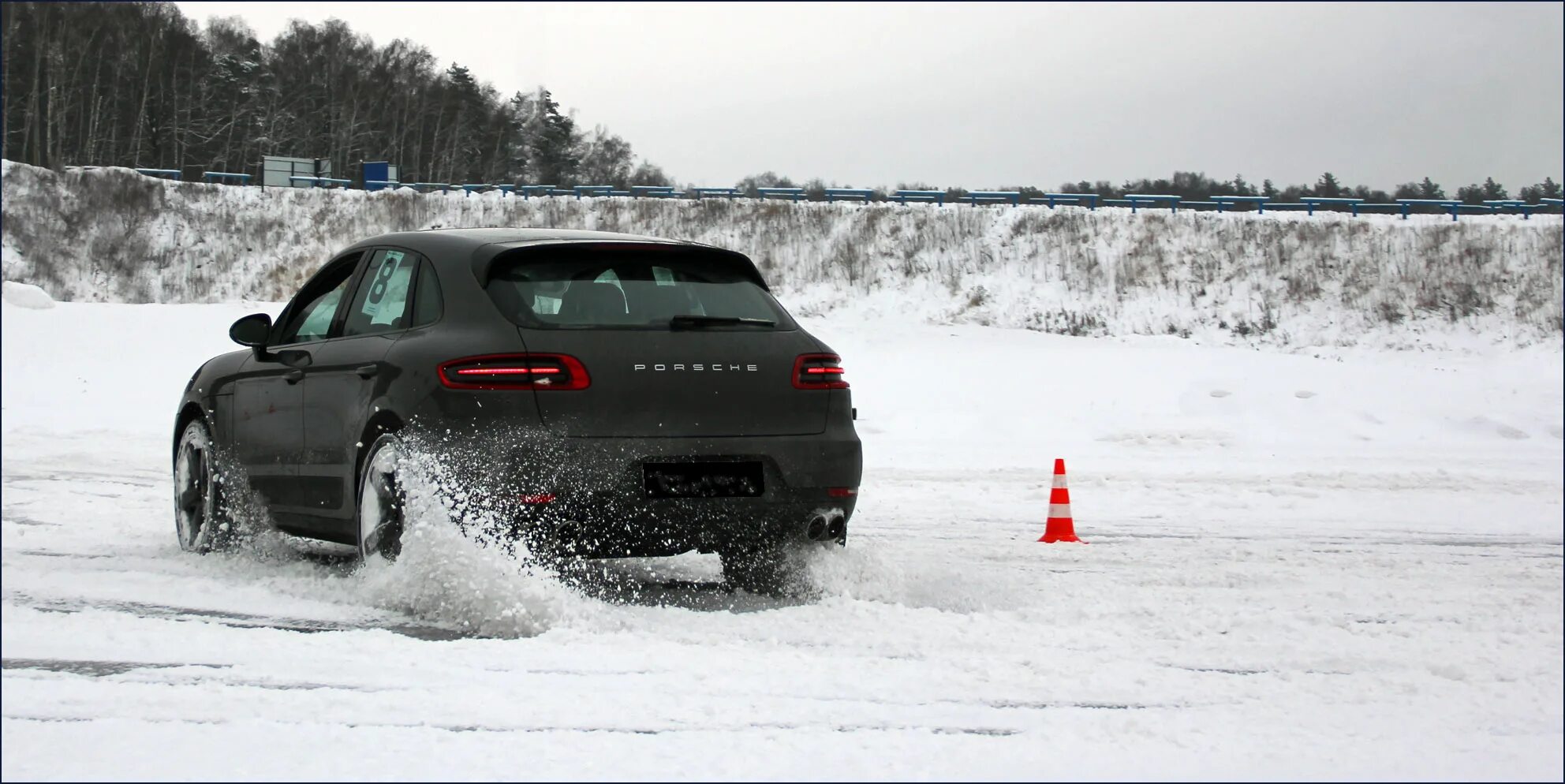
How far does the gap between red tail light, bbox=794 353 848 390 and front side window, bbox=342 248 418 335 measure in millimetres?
1630

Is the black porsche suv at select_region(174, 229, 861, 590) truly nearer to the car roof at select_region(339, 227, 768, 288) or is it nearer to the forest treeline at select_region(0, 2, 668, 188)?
the car roof at select_region(339, 227, 768, 288)

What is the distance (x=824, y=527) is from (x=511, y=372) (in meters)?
1.45

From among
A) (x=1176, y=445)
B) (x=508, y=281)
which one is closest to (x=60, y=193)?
(x=1176, y=445)

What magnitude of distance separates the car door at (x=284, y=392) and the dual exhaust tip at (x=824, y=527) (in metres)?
2.30

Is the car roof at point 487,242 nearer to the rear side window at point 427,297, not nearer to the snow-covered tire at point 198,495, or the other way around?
the rear side window at point 427,297

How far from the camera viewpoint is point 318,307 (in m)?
7.00

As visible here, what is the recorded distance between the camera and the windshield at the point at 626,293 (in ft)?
18.7

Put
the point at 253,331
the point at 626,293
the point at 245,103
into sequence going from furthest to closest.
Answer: the point at 245,103
the point at 253,331
the point at 626,293

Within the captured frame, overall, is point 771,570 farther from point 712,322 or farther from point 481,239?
point 481,239

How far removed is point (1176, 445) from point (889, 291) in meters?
23.1

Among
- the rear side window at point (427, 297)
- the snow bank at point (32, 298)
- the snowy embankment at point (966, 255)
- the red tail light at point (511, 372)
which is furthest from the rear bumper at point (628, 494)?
the snowy embankment at point (966, 255)

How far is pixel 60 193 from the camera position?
152ft

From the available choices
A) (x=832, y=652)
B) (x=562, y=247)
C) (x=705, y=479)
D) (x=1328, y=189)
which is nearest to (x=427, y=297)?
(x=562, y=247)

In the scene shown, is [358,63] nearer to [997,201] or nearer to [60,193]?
[60,193]
